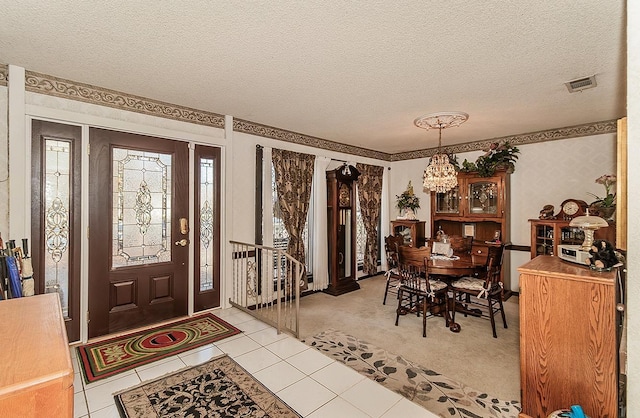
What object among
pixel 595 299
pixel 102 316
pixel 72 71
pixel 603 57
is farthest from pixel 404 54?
pixel 102 316

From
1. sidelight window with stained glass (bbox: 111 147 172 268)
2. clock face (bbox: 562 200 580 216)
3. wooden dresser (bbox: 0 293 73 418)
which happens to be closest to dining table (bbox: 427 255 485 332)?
clock face (bbox: 562 200 580 216)

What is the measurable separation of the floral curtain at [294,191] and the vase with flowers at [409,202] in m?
2.25

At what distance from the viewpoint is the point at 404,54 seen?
93.2 inches

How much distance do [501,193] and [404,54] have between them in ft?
11.3

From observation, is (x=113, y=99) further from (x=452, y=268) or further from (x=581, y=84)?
(x=581, y=84)

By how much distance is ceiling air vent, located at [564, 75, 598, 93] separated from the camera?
276 cm

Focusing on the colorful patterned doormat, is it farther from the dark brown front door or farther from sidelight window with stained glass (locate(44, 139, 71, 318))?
sidelight window with stained glass (locate(44, 139, 71, 318))

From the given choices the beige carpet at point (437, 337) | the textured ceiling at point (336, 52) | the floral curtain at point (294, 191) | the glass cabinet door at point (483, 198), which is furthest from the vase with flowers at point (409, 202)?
the textured ceiling at point (336, 52)

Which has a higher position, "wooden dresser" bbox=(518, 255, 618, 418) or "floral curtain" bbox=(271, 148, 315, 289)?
"floral curtain" bbox=(271, 148, 315, 289)

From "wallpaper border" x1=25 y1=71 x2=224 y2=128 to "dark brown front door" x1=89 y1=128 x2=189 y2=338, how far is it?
0.30m

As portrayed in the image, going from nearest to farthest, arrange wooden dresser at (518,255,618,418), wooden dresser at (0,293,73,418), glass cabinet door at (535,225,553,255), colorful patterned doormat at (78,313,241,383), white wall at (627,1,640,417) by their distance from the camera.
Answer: wooden dresser at (0,293,73,418)
white wall at (627,1,640,417)
wooden dresser at (518,255,618,418)
colorful patterned doormat at (78,313,241,383)
glass cabinet door at (535,225,553,255)

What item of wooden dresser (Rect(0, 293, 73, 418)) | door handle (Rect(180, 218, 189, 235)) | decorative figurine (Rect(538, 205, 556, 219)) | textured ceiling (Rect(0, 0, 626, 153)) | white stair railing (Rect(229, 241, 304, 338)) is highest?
textured ceiling (Rect(0, 0, 626, 153))

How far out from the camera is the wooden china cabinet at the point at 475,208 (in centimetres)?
486

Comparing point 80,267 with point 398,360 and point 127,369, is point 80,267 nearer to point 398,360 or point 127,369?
point 127,369
